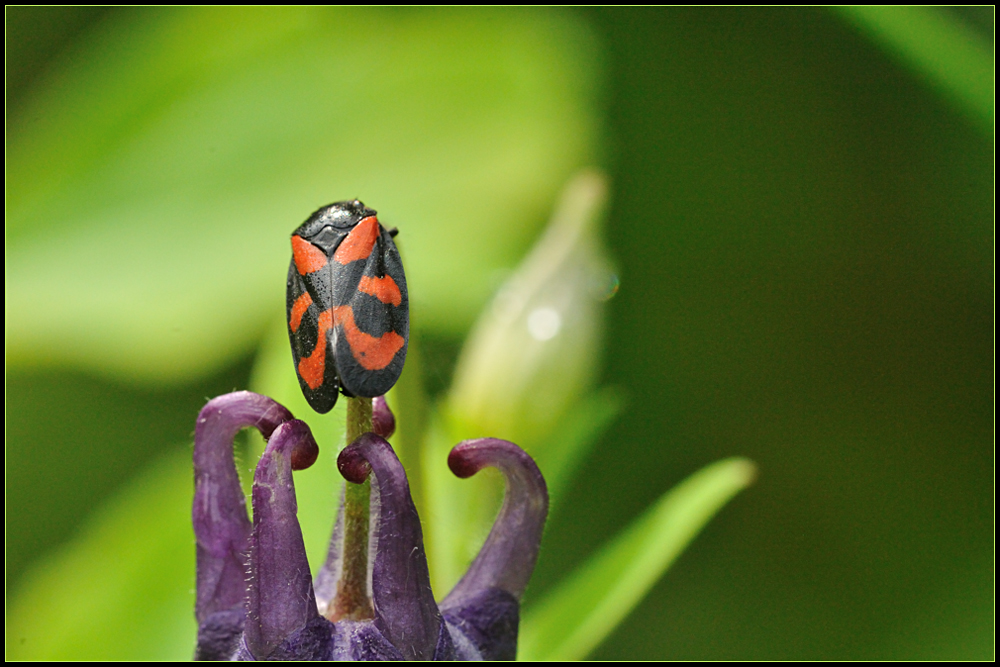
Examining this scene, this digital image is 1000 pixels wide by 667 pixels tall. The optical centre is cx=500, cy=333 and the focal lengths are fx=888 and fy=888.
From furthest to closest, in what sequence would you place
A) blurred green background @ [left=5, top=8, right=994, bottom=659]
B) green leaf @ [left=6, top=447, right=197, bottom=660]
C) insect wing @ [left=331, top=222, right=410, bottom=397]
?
blurred green background @ [left=5, top=8, right=994, bottom=659] < green leaf @ [left=6, top=447, right=197, bottom=660] < insect wing @ [left=331, top=222, right=410, bottom=397]

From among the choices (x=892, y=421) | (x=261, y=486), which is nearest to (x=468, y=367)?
(x=261, y=486)

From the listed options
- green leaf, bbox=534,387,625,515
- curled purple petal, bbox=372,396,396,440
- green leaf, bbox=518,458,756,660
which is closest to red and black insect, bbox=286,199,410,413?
curled purple petal, bbox=372,396,396,440

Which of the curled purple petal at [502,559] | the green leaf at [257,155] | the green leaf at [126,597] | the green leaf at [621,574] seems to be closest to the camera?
the curled purple petal at [502,559]

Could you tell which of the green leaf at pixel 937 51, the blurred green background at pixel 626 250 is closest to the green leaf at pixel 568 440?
the blurred green background at pixel 626 250

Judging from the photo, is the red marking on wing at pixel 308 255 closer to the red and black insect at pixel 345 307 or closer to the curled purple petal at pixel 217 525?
the red and black insect at pixel 345 307

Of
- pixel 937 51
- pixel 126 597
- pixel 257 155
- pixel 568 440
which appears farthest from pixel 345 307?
pixel 257 155

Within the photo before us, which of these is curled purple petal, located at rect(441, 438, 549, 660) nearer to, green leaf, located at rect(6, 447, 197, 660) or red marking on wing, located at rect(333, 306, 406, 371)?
red marking on wing, located at rect(333, 306, 406, 371)
